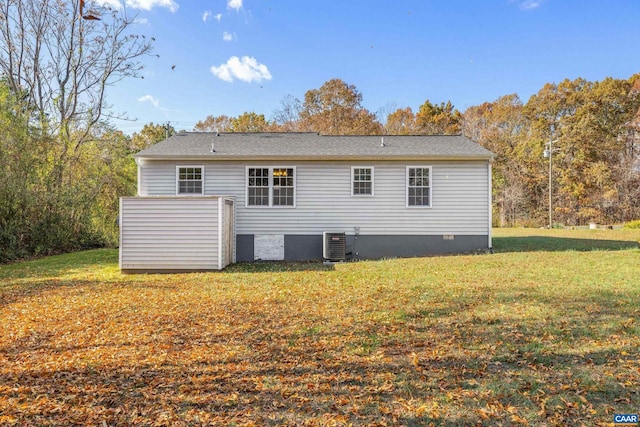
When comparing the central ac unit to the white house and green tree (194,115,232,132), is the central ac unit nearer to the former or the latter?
the white house

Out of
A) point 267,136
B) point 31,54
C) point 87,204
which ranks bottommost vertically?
point 87,204

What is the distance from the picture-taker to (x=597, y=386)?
266cm

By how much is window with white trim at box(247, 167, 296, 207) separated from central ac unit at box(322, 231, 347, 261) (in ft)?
5.32

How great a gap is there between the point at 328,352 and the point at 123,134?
18.3 meters

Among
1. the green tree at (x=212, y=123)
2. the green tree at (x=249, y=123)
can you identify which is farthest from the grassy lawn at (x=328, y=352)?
the green tree at (x=212, y=123)

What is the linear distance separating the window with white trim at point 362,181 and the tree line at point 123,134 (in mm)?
10664

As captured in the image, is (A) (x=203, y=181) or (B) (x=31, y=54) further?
(B) (x=31, y=54)

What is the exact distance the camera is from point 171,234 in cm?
852

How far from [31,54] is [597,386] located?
2044cm

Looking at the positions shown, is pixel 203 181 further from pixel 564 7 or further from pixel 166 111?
pixel 166 111

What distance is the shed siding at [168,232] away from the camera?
27.7 feet

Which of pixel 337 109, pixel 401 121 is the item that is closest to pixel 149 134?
pixel 337 109

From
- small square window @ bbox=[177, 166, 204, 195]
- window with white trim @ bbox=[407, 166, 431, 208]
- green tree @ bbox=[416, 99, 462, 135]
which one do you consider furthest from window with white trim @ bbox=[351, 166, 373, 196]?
green tree @ bbox=[416, 99, 462, 135]

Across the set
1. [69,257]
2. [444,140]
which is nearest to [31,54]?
[69,257]
